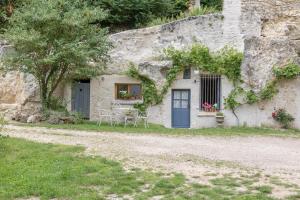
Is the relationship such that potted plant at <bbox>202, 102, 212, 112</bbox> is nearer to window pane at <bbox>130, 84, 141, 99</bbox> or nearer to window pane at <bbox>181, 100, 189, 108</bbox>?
window pane at <bbox>181, 100, 189, 108</bbox>

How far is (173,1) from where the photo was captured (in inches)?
1159

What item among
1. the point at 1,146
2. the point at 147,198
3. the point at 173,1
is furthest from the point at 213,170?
the point at 173,1

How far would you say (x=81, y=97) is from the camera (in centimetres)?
2178

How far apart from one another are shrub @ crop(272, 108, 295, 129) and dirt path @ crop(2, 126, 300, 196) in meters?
3.13

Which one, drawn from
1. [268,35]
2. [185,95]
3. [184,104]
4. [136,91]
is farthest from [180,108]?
[268,35]

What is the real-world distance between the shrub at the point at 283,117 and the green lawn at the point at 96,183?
33.6 ft

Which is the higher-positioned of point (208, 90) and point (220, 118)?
point (208, 90)

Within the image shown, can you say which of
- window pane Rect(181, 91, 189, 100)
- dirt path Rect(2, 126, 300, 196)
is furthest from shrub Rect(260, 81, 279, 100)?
dirt path Rect(2, 126, 300, 196)

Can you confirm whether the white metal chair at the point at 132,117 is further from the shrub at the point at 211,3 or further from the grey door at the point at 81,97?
the shrub at the point at 211,3

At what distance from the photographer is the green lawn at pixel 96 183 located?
8266 mm

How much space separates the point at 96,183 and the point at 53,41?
10801 millimetres

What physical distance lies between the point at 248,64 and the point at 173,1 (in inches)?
434

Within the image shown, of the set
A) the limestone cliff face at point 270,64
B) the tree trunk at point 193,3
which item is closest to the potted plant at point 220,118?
the limestone cliff face at point 270,64

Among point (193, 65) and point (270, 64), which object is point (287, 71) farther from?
point (193, 65)
